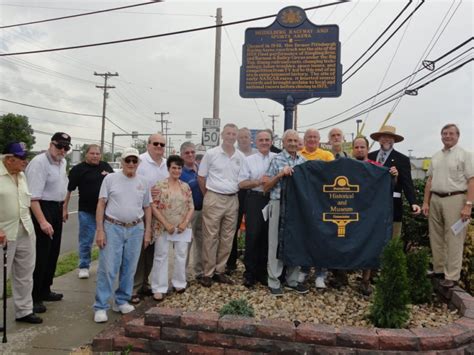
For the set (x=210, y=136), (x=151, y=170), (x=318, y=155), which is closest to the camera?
(x=151, y=170)

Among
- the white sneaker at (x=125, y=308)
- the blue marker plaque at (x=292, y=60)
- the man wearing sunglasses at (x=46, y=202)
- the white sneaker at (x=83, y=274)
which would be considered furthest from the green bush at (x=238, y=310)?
the blue marker plaque at (x=292, y=60)

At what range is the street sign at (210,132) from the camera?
12.0m

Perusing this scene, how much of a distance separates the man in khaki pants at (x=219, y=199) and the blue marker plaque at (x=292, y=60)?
9.25 ft

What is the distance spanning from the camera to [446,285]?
13.8ft

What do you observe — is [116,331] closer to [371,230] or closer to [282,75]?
[371,230]

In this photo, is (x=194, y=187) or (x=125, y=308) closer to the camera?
(x=125, y=308)

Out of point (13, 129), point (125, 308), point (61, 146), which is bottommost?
point (125, 308)

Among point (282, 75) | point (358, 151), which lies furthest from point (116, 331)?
point (282, 75)

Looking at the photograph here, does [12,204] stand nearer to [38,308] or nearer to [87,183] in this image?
[38,308]

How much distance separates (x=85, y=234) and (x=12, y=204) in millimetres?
1973

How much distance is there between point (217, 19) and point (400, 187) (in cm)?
1171

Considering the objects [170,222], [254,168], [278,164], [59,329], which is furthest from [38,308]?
[278,164]

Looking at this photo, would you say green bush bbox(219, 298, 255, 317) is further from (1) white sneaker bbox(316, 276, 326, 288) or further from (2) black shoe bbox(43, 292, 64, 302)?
(2) black shoe bbox(43, 292, 64, 302)

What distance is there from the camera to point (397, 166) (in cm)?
468
